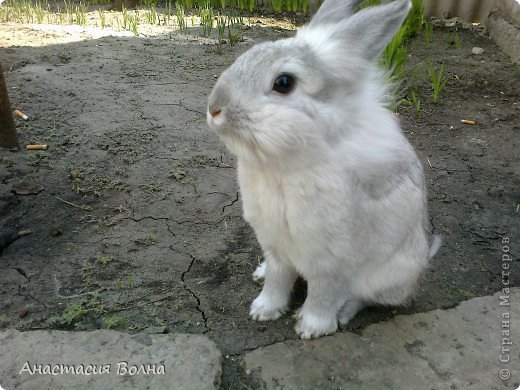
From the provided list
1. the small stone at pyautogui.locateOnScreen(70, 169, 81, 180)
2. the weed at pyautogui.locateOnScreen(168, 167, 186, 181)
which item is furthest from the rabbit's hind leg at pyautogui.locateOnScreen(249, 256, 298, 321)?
the small stone at pyautogui.locateOnScreen(70, 169, 81, 180)

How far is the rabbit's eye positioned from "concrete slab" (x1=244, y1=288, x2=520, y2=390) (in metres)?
1.05

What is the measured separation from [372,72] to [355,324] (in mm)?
1090

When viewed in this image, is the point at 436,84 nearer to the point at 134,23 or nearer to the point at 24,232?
the point at 24,232

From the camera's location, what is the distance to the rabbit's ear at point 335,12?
1883 millimetres

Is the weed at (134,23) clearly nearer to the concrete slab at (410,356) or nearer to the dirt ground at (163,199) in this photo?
the dirt ground at (163,199)

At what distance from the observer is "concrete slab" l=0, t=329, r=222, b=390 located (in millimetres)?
1806

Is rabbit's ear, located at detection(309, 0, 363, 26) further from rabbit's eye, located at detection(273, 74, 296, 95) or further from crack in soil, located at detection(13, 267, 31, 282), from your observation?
crack in soil, located at detection(13, 267, 31, 282)

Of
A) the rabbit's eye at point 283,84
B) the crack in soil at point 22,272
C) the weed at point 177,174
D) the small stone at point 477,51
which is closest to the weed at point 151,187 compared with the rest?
the weed at point 177,174

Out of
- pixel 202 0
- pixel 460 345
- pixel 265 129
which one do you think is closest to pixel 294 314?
pixel 460 345

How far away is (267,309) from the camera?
2.20 metres

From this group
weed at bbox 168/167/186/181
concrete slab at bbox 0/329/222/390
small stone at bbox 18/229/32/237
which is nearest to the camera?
concrete slab at bbox 0/329/222/390

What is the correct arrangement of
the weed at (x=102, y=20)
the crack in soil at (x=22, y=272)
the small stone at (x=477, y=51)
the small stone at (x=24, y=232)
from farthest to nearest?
the weed at (x=102, y=20)
the small stone at (x=477, y=51)
the small stone at (x=24, y=232)
the crack in soil at (x=22, y=272)

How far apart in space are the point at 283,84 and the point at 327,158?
287 mm

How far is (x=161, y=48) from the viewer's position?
17.1 feet
